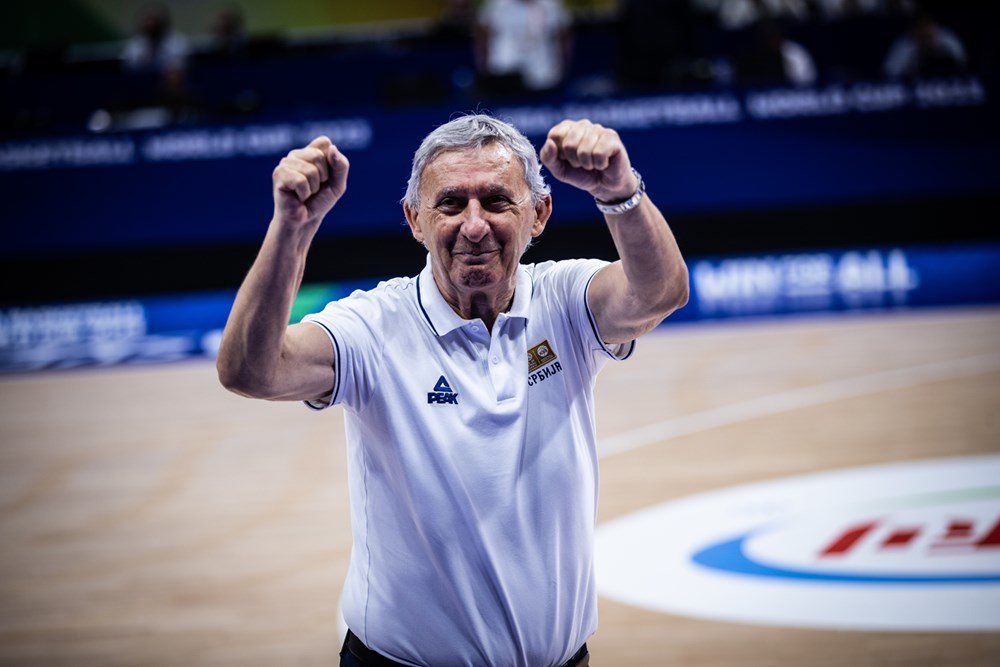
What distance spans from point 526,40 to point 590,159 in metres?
9.21

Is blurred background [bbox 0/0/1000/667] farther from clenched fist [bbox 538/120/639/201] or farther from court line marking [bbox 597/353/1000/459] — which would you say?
clenched fist [bbox 538/120/639/201]

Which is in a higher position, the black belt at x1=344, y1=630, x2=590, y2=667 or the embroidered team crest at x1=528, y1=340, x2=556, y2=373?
the embroidered team crest at x1=528, y1=340, x2=556, y2=373

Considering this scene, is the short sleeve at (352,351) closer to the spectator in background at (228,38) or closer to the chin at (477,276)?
the chin at (477,276)

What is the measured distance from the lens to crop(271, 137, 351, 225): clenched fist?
6.16 ft

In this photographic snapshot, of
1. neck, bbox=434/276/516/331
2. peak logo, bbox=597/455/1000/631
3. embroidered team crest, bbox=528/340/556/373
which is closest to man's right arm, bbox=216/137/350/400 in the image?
neck, bbox=434/276/516/331

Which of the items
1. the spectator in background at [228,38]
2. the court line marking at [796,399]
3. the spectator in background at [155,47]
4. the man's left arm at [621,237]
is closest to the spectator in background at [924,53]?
the court line marking at [796,399]

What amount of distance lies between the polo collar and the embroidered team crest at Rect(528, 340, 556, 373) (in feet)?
0.23

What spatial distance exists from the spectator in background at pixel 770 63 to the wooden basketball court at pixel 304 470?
2201 millimetres

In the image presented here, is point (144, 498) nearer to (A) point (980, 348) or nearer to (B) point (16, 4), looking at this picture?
(A) point (980, 348)

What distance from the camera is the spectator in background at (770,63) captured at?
9.90 metres

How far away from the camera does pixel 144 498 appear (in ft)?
20.4

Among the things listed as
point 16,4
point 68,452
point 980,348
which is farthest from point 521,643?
point 16,4

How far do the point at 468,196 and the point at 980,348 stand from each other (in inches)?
287

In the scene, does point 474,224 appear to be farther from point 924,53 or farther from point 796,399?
point 924,53
